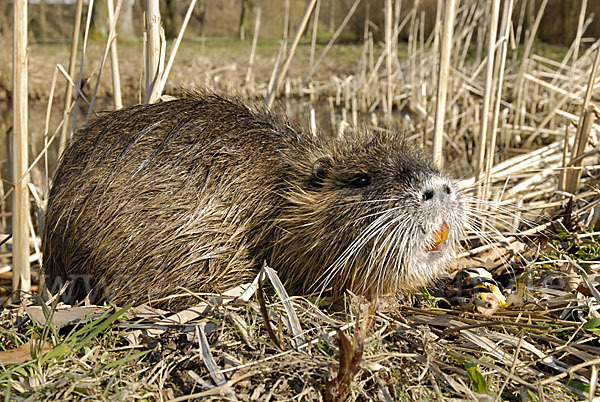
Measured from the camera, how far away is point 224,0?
2256cm

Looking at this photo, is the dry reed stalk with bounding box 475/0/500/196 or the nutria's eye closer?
the nutria's eye

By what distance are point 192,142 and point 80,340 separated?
861 mm

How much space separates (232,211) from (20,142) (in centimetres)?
102

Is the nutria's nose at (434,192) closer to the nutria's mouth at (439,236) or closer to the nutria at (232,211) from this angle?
the nutria at (232,211)

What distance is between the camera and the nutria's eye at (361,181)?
222 cm

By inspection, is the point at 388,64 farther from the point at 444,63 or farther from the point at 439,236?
the point at 439,236

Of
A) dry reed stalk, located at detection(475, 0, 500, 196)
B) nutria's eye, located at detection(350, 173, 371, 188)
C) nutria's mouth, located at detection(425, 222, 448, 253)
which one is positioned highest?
dry reed stalk, located at detection(475, 0, 500, 196)

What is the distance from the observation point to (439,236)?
2.16 m

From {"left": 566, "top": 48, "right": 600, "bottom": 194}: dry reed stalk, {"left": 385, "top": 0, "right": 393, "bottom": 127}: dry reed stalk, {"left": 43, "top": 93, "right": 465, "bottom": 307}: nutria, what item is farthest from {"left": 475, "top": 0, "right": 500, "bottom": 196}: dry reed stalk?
{"left": 43, "top": 93, "right": 465, "bottom": 307}: nutria

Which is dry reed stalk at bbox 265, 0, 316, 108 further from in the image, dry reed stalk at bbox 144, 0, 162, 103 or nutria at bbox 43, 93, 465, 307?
nutria at bbox 43, 93, 465, 307

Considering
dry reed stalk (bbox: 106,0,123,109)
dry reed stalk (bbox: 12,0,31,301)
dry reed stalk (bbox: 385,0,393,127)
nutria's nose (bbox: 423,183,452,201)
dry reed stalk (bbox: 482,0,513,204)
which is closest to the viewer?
nutria's nose (bbox: 423,183,452,201)

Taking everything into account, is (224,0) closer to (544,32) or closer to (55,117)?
(544,32)

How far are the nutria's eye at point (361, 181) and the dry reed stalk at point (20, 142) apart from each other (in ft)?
4.65

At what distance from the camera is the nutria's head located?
2092mm
